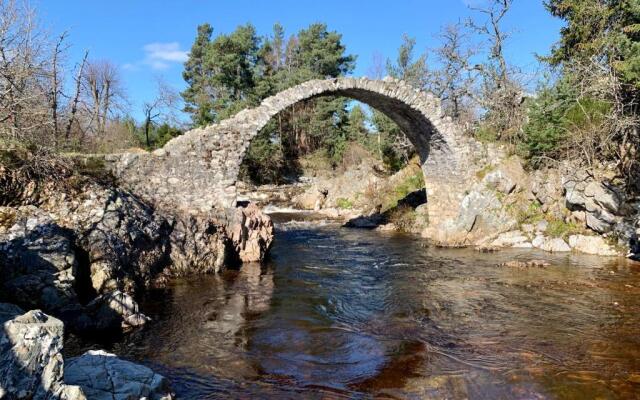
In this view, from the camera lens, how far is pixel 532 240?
43.3 ft

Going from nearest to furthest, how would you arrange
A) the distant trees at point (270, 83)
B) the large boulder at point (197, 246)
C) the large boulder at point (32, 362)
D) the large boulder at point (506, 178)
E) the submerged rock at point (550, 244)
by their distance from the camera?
the large boulder at point (32, 362), the large boulder at point (197, 246), the submerged rock at point (550, 244), the large boulder at point (506, 178), the distant trees at point (270, 83)

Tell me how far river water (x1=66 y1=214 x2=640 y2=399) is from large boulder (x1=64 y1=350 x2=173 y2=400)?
0.51 meters

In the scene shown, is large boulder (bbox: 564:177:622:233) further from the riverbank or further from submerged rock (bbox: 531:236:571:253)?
submerged rock (bbox: 531:236:571:253)

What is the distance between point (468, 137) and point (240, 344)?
11418mm

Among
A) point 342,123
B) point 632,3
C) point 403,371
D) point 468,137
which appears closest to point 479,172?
point 468,137

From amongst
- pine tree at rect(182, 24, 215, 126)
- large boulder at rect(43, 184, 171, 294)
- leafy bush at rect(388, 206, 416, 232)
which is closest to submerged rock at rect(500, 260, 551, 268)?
leafy bush at rect(388, 206, 416, 232)

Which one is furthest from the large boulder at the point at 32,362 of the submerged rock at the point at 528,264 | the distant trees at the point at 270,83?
the distant trees at the point at 270,83

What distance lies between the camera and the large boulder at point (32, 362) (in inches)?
124

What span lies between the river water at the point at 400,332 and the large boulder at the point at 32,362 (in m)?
1.60

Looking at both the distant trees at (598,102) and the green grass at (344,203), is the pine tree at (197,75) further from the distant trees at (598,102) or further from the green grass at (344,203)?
the distant trees at (598,102)

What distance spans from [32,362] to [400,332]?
462cm

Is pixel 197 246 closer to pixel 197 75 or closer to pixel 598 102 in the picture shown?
pixel 598 102

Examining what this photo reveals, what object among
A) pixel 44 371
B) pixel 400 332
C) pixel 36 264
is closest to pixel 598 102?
pixel 400 332

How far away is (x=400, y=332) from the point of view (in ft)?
21.5
